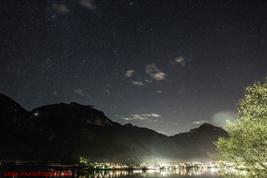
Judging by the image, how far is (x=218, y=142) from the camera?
108ft

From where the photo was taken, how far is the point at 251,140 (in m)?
29.9

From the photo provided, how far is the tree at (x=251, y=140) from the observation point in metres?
29.1

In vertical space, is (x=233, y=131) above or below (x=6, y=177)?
above

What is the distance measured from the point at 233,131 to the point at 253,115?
10.6 ft

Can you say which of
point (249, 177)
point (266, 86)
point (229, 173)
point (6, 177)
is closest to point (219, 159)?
point (229, 173)

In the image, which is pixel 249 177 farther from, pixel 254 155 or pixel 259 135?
pixel 259 135

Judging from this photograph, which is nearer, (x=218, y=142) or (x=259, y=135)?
(x=259, y=135)

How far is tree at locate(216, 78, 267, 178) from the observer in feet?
95.4

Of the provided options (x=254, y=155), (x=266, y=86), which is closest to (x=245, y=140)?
(x=254, y=155)

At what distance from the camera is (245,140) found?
30.5 meters

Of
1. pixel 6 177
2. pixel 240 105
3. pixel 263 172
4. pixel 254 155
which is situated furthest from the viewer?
pixel 6 177

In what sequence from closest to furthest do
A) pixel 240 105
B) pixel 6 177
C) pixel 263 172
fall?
pixel 263 172
pixel 240 105
pixel 6 177

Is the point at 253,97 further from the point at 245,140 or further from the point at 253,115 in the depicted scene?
the point at 245,140

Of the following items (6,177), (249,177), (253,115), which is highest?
(253,115)
